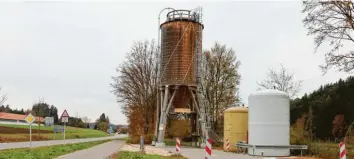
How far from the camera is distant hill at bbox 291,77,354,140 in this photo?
139 ft

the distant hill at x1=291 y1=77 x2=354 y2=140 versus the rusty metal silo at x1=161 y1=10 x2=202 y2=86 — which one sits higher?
the rusty metal silo at x1=161 y1=10 x2=202 y2=86

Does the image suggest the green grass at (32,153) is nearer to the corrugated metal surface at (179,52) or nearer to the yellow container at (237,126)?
the yellow container at (237,126)

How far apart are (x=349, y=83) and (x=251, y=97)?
23.5 m

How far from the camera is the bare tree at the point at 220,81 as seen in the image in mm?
46219

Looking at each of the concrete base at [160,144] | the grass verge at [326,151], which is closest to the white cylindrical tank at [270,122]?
the grass verge at [326,151]

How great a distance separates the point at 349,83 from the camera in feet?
141

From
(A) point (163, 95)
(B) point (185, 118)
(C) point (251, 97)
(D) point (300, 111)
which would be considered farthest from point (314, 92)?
(C) point (251, 97)

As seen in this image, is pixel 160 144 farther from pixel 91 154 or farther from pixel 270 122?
pixel 270 122

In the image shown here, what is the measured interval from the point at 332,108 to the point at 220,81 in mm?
12983

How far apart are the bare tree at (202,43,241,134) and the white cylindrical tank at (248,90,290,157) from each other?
2238cm

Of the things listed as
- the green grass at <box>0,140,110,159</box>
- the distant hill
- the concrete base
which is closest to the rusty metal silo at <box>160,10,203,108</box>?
the concrete base

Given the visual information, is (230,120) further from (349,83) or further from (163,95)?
(349,83)

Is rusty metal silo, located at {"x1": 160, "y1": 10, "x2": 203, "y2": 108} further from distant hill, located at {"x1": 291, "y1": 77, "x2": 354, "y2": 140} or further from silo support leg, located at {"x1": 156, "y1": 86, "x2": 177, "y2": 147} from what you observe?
distant hill, located at {"x1": 291, "y1": 77, "x2": 354, "y2": 140}

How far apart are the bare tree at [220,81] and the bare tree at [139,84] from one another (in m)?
6.40
